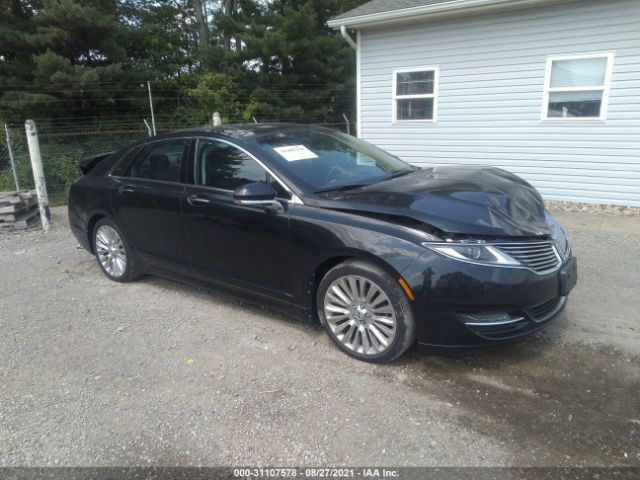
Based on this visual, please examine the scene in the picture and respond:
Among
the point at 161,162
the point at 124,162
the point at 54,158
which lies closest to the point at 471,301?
the point at 161,162

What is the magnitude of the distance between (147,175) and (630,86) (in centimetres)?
718

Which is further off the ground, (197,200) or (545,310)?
(197,200)

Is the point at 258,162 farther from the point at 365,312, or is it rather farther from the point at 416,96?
the point at 416,96

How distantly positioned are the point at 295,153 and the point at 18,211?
19.7 feet

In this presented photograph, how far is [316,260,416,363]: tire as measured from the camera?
9.67 ft

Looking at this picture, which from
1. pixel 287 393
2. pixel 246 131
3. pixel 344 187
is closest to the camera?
pixel 287 393

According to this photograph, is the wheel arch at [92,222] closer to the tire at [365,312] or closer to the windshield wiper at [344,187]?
the windshield wiper at [344,187]

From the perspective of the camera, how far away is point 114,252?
493 cm

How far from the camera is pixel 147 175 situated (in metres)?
4.44

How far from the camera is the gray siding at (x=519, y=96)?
731cm

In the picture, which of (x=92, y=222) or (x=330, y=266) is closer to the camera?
(x=330, y=266)

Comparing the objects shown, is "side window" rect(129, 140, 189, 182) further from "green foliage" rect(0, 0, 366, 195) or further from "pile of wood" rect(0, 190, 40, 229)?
"green foliage" rect(0, 0, 366, 195)

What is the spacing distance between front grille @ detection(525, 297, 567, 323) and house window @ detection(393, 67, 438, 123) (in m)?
6.71

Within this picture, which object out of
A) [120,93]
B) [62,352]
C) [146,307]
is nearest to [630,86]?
[146,307]
